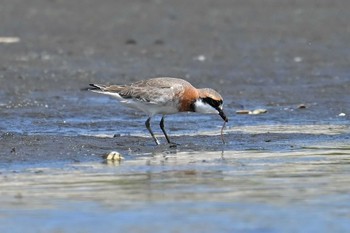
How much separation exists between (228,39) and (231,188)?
1224cm

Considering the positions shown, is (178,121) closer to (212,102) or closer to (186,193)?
(212,102)

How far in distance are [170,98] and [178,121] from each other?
226cm

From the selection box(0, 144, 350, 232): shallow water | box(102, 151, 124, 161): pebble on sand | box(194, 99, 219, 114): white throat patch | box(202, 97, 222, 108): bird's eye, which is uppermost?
box(202, 97, 222, 108): bird's eye

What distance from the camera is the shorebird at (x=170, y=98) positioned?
1240 cm

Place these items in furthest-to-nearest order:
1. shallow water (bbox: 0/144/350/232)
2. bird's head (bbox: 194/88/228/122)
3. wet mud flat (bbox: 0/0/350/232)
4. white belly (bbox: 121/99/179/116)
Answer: white belly (bbox: 121/99/179/116)
bird's head (bbox: 194/88/228/122)
wet mud flat (bbox: 0/0/350/232)
shallow water (bbox: 0/144/350/232)

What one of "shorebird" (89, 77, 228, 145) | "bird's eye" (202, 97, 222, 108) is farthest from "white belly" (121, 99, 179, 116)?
"bird's eye" (202, 97, 222, 108)

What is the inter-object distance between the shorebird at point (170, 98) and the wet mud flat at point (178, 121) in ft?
1.32

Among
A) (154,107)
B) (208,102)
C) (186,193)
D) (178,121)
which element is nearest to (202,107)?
(208,102)

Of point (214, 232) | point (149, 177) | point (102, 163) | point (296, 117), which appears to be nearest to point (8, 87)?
point (296, 117)

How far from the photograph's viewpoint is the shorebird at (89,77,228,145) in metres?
12.4

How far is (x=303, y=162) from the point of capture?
36.5 ft

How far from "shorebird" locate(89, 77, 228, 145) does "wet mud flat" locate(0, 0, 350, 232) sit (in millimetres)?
403

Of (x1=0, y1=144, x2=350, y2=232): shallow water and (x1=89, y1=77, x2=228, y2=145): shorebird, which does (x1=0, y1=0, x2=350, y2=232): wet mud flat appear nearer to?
(x1=0, y1=144, x2=350, y2=232): shallow water

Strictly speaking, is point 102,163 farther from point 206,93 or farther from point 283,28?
point 283,28
